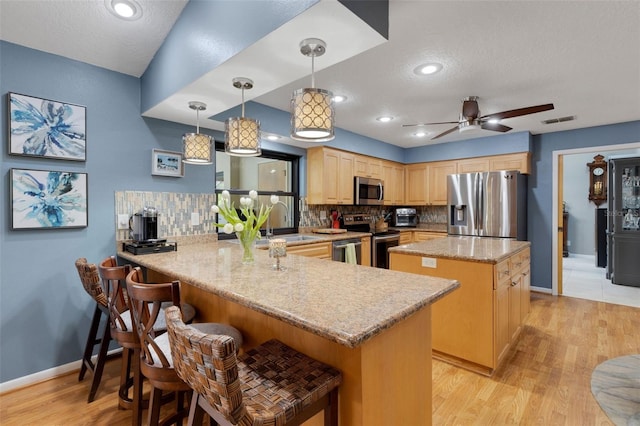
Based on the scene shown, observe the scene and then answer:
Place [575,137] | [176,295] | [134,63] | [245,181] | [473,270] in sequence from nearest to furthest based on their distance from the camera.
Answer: [176,295] → [473,270] → [134,63] → [245,181] → [575,137]

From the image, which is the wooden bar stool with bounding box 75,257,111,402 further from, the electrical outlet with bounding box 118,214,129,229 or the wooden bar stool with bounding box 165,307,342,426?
the wooden bar stool with bounding box 165,307,342,426

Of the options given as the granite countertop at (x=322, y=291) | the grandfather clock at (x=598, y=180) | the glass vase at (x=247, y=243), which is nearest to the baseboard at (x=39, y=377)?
the granite countertop at (x=322, y=291)

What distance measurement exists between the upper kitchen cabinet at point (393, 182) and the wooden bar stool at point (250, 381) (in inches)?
175

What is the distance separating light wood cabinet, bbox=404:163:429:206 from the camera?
5609mm

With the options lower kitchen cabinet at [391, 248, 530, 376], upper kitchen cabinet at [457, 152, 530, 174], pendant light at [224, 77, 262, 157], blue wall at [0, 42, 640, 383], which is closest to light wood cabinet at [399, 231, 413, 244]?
upper kitchen cabinet at [457, 152, 530, 174]

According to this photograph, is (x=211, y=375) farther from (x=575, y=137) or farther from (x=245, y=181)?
(x=575, y=137)

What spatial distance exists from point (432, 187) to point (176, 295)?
5008 millimetres

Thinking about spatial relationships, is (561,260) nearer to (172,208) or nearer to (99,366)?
(172,208)

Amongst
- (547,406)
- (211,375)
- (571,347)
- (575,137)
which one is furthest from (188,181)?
(575,137)

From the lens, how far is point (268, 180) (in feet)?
13.9

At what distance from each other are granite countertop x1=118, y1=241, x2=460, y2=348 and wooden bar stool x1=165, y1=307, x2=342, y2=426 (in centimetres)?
21

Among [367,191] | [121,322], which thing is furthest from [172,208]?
[367,191]

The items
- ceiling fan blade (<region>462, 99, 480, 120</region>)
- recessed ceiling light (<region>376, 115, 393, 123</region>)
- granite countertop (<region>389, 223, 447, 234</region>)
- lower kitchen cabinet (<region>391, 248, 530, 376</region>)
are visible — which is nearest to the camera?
lower kitchen cabinet (<region>391, 248, 530, 376</region>)

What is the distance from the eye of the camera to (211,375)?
0.86 m
